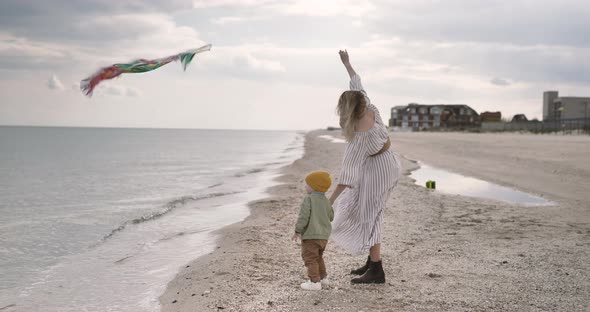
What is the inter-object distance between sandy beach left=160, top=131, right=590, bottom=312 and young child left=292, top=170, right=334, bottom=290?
0.21m

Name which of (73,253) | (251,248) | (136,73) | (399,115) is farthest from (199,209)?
(399,115)

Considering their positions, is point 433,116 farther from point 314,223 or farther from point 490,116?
point 314,223

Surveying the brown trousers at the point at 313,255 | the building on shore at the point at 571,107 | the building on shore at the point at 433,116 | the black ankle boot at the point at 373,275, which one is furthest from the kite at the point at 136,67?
the building on shore at the point at 433,116

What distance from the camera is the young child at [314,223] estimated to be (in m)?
4.80

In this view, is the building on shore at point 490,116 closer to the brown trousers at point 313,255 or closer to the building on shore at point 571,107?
the building on shore at point 571,107

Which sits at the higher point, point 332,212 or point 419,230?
point 332,212

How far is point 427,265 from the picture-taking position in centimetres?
573

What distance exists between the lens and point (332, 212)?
5004 millimetres

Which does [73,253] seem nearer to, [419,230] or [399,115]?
[419,230]

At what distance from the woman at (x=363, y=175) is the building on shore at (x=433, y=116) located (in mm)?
97002

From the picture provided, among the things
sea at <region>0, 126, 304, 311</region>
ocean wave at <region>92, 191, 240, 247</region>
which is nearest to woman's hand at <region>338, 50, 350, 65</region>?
sea at <region>0, 126, 304, 311</region>

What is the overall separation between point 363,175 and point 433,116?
109m

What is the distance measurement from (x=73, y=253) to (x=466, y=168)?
47.6 ft

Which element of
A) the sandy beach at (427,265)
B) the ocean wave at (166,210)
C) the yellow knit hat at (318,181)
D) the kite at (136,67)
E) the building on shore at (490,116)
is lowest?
the ocean wave at (166,210)
